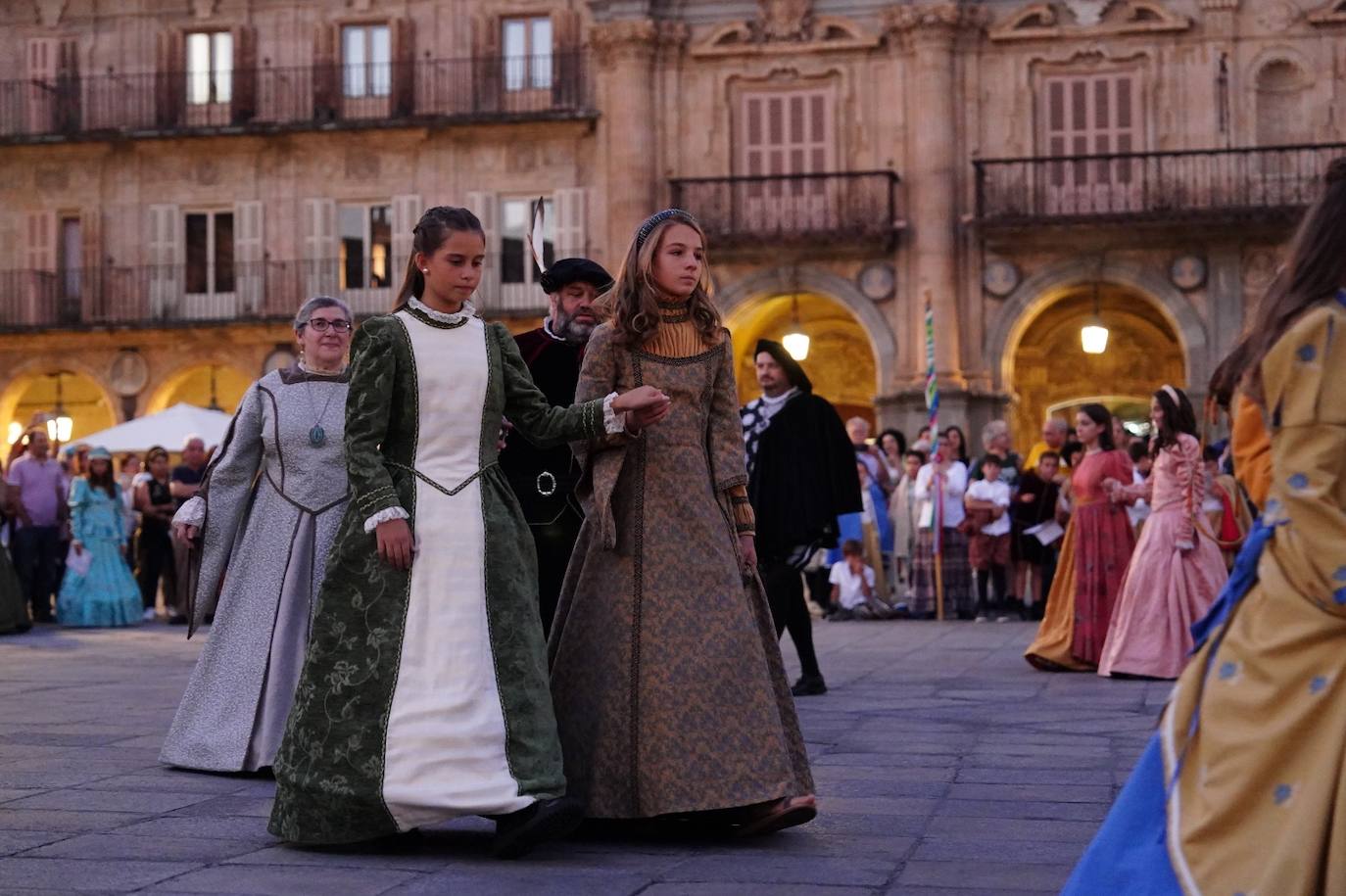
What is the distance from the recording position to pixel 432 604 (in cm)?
546

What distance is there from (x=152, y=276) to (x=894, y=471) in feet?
51.5

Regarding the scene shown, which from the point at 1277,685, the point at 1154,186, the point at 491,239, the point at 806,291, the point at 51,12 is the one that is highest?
the point at 51,12

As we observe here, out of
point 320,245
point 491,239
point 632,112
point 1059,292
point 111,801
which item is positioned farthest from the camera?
point 320,245

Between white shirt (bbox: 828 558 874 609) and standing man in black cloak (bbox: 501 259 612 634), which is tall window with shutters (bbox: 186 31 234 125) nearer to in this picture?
white shirt (bbox: 828 558 874 609)

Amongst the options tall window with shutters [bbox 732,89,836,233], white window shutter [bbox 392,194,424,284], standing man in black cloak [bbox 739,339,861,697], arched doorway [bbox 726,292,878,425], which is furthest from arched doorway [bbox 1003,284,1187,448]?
standing man in black cloak [bbox 739,339,861,697]

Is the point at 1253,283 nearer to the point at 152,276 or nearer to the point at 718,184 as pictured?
the point at 718,184

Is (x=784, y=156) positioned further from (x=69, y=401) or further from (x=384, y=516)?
(x=384, y=516)

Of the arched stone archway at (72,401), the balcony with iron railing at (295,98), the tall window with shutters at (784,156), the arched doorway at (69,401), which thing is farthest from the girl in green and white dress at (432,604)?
the arched doorway at (69,401)

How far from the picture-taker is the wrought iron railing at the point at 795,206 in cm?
2836

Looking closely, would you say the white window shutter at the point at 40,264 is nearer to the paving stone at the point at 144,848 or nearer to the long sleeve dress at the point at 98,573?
the long sleeve dress at the point at 98,573

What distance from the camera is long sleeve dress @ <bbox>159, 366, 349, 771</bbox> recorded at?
738cm

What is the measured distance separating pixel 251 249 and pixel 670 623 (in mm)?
26439

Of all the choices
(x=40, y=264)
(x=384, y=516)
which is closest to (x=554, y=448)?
(x=384, y=516)

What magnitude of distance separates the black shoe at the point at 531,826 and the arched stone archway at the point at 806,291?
23571mm
